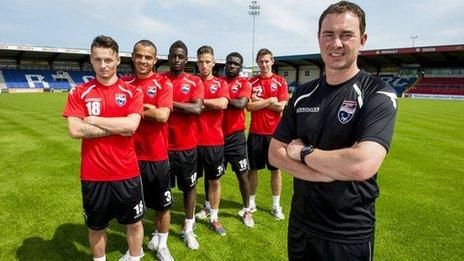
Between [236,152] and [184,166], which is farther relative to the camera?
[236,152]

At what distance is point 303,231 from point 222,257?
2.27 metres

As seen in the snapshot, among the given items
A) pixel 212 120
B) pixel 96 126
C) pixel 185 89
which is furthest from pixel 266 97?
pixel 96 126

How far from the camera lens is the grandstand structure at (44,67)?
169 ft

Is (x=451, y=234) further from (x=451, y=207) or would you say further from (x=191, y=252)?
(x=191, y=252)

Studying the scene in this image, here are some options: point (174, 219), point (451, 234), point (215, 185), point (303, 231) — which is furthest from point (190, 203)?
point (451, 234)

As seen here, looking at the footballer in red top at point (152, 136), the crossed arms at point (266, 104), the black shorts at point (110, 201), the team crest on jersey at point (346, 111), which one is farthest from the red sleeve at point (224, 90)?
the team crest on jersey at point (346, 111)

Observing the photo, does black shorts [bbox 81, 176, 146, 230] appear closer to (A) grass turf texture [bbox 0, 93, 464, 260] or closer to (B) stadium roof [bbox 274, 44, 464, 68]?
(A) grass turf texture [bbox 0, 93, 464, 260]

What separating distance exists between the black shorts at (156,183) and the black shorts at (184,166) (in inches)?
16.3

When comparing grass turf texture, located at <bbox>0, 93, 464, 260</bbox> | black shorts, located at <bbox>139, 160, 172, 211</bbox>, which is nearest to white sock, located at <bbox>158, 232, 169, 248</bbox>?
grass turf texture, located at <bbox>0, 93, 464, 260</bbox>

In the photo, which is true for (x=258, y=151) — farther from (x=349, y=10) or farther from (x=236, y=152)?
(x=349, y=10)

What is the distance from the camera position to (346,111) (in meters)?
2.28

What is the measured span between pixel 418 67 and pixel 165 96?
61016mm

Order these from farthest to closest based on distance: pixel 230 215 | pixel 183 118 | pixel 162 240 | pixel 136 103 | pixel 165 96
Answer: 1. pixel 230 215
2. pixel 183 118
3. pixel 162 240
4. pixel 165 96
5. pixel 136 103

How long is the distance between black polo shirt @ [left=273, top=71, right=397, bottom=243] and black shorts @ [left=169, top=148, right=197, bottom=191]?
257 cm
